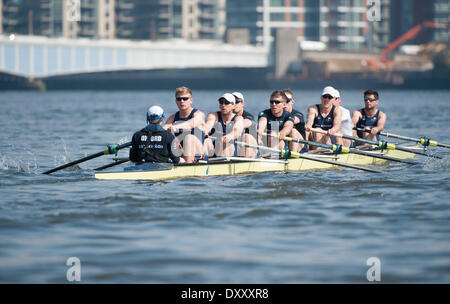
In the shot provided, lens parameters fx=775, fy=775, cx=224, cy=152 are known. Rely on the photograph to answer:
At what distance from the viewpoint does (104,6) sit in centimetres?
14138

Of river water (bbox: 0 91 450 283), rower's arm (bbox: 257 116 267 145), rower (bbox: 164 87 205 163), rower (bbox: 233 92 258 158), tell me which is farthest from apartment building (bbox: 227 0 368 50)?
rower (bbox: 164 87 205 163)

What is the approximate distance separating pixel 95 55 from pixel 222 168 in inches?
2578

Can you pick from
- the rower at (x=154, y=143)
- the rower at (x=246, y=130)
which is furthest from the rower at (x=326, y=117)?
the rower at (x=154, y=143)

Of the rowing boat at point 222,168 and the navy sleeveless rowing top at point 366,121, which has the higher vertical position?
the navy sleeveless rowing top at point 366,121

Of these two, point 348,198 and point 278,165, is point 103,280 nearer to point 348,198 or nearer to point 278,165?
point 348,198

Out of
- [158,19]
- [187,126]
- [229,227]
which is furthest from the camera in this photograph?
[158,19]

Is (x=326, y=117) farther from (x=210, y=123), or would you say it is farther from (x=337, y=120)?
(x=210, y=123)

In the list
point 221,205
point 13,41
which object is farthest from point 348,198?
point 13,41

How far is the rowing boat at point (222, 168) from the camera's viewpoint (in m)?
14.0

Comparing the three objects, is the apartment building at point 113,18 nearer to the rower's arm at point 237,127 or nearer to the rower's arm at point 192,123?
the rower's arm at point 237,127

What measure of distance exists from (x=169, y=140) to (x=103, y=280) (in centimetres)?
596

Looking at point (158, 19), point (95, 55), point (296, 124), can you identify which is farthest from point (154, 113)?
point (158, 19)

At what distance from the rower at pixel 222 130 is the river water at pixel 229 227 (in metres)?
0.72

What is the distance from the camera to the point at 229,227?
1070 centimetres
